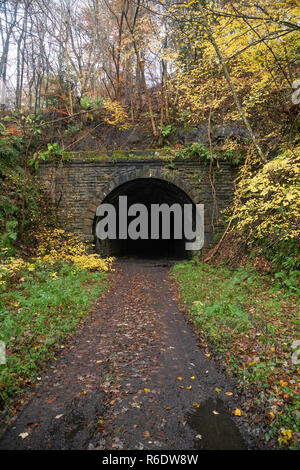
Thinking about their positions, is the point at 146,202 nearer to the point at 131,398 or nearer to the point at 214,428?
the point at 131,398

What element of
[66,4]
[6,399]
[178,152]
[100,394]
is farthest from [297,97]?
[66,4]

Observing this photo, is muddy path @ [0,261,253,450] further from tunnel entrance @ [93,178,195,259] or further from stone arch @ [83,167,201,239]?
tunnel entrance @ [93,178,195,259]

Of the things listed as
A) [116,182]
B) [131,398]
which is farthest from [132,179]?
[131,398]

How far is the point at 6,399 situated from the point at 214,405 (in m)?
2.57

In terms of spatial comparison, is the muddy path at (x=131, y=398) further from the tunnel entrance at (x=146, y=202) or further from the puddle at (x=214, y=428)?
the tunnel entrance at (x=146, y=202)

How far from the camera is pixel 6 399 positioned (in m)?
3.10

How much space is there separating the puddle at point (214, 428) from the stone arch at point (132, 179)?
9.82 meters

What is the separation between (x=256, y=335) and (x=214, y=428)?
6.64 ft

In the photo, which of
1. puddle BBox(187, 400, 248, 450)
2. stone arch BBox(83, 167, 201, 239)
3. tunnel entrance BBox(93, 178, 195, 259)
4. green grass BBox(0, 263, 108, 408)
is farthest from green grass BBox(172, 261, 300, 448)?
tunnel entrance BBox(93, 178, 195, 259)

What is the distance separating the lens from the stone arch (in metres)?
12.1

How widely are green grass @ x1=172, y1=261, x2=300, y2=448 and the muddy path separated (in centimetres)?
29

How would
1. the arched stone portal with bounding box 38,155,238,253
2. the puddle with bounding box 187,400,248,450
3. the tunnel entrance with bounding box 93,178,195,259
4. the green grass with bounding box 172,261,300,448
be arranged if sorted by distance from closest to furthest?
the puddle with bounding box 187,400,248,450
the green grass with bounding box 172,261,300,448
the arched stone portal with bounding box 38,155,238,253
the tunnel entrance with bounding box 93,178,195,259

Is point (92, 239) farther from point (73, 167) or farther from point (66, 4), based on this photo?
point (66, 4)

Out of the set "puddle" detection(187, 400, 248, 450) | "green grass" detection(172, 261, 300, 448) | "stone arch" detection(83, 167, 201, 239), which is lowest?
"puddle" detection(187, 400, 248, 450)
